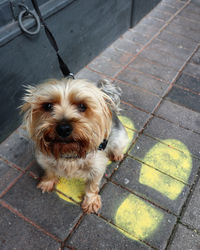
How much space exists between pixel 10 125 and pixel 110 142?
1.57 meters

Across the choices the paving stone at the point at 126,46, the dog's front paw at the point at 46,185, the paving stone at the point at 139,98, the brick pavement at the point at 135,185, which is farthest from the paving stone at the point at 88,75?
the dog's front paw at the point at 46,185

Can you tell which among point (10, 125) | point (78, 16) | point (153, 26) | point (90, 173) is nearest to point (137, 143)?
point (90, 173)

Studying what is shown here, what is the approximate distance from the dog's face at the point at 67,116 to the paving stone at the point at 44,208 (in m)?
0.91

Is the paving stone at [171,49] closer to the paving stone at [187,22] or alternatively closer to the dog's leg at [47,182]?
the paving stone at [187,22]

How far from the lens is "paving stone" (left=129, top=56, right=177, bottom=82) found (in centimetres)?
486

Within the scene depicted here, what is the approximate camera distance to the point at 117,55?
5297 mm

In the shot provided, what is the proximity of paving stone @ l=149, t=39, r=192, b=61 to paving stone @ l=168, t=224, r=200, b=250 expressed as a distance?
3.73 m

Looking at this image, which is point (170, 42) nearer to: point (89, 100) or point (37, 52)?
point (37, 52)

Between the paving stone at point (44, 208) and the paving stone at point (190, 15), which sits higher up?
the paving stone at point (190, 15)

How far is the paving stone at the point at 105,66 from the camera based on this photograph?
4879 millimetres

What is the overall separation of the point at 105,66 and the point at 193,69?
183cm

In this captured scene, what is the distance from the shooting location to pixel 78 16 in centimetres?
414

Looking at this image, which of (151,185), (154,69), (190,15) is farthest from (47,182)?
(190,15)

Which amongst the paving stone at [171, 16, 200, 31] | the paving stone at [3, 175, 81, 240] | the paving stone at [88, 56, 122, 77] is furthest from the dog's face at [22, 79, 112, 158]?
the paving stone at [171, 16, 200, 31]
